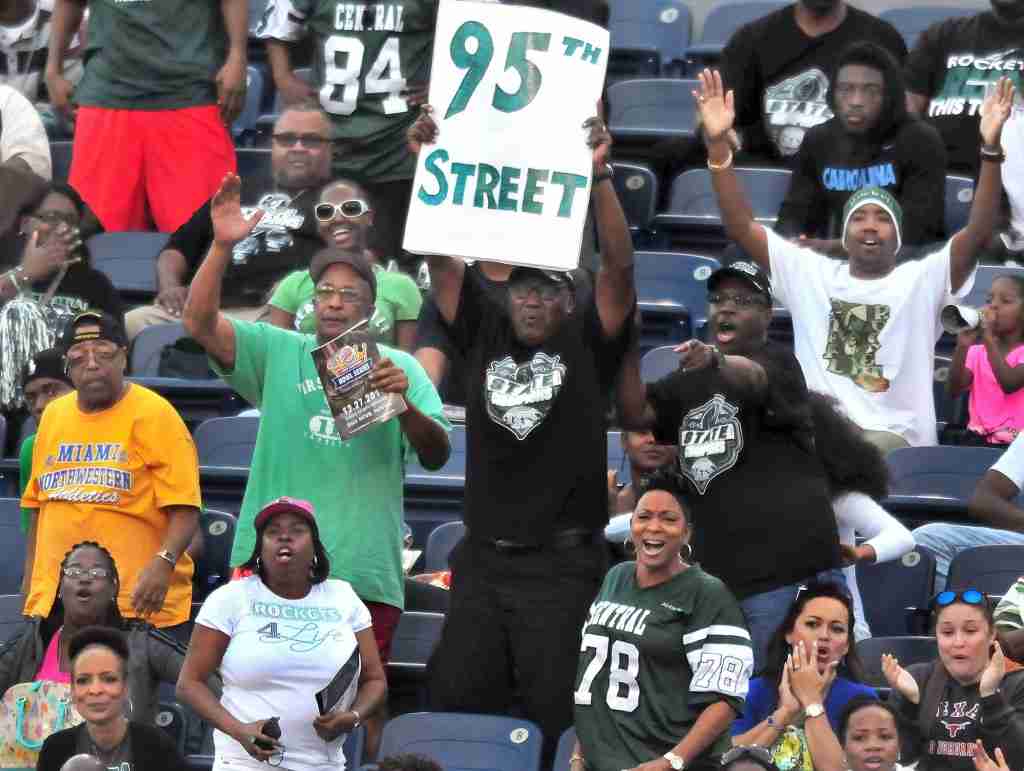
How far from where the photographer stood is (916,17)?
1213 centimetres

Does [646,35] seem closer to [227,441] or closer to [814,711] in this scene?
[227,441]

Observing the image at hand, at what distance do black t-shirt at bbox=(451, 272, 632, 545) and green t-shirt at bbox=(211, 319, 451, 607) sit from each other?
0.86 ft

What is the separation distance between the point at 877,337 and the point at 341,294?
2.08 metres

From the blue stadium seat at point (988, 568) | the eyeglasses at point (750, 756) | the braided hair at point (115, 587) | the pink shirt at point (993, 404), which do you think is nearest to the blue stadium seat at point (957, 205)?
the pink shirt at point (993, 404)

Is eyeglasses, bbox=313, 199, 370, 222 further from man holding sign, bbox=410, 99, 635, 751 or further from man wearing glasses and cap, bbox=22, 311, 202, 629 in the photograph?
man holding sign, bbox=410, 99, 635, 751

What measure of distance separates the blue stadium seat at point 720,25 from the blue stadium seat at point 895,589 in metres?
4.35

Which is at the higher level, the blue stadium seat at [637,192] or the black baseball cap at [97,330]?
the blue stadium seat at [637,192]

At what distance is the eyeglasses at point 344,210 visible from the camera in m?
8.91

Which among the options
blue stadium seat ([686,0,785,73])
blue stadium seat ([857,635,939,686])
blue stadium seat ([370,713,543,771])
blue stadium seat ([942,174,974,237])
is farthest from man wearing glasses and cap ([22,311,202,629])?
blue stadium seat ([686,0,785,73])

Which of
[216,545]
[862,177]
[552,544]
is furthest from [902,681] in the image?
[862,177]

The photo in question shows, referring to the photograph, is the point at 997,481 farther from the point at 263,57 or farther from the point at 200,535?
the point at 263,57

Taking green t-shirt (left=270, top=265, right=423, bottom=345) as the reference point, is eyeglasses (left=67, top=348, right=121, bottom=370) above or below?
below

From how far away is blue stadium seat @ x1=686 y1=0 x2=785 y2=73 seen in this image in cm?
1211

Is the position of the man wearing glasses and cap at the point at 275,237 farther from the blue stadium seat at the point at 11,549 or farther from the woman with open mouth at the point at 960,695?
the woman with open mouth at the point at 960,695
